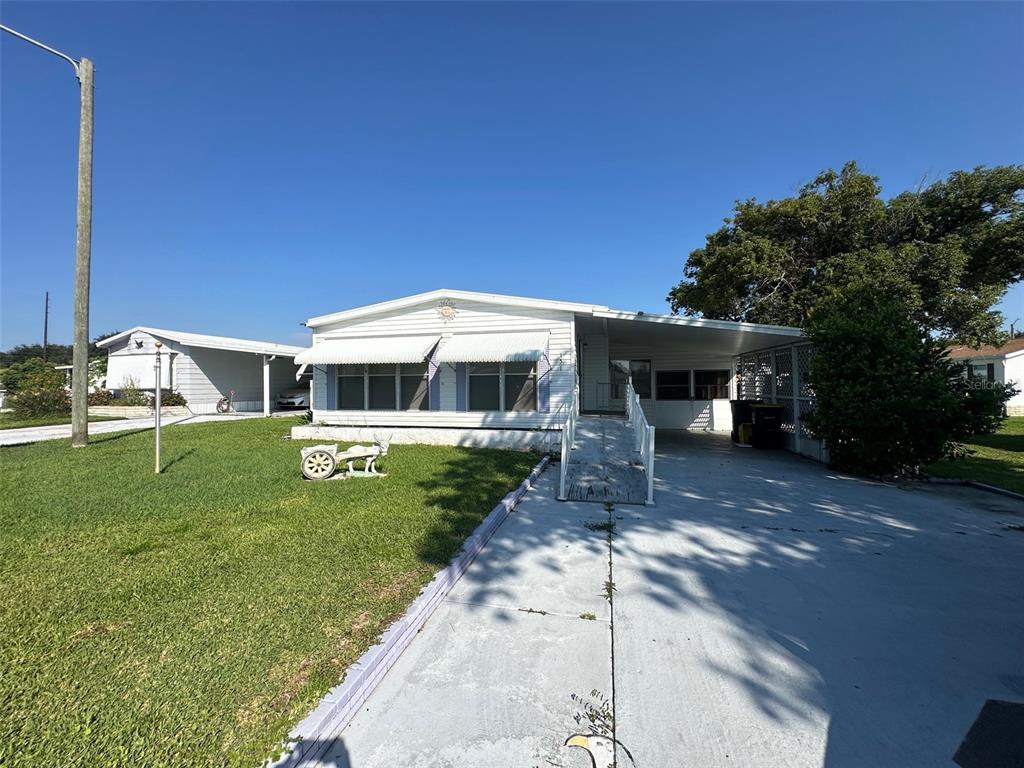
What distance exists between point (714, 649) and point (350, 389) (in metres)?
11.9

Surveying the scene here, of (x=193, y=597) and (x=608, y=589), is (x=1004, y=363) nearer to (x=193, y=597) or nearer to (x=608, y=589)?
(x=608, y=589)

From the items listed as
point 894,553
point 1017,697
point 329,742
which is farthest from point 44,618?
point 894,553

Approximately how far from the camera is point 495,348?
10969mm

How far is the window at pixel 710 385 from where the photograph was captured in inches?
625

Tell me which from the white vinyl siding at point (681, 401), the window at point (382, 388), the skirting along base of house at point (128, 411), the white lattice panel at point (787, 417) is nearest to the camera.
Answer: the white lattice panel at point (787, 417)

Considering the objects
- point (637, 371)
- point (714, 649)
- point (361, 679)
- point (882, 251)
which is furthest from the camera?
point (637, 371)

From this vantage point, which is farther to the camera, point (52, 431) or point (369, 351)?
point (52, 431)

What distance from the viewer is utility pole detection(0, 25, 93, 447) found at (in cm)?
988

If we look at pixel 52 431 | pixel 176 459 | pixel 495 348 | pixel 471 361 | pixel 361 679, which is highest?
pixel 495 348

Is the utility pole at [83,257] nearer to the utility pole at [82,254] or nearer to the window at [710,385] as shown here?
the utility pole at [82,254]

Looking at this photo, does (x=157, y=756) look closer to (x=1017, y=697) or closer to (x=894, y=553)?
(x=1017, y=697)

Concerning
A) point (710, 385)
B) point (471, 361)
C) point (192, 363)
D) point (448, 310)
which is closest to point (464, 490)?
point (471, 361)

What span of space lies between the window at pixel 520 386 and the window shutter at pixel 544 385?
0.46 ft

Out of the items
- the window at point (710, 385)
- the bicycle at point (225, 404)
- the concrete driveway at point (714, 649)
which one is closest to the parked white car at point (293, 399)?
the bicycle at point (225, 404)
